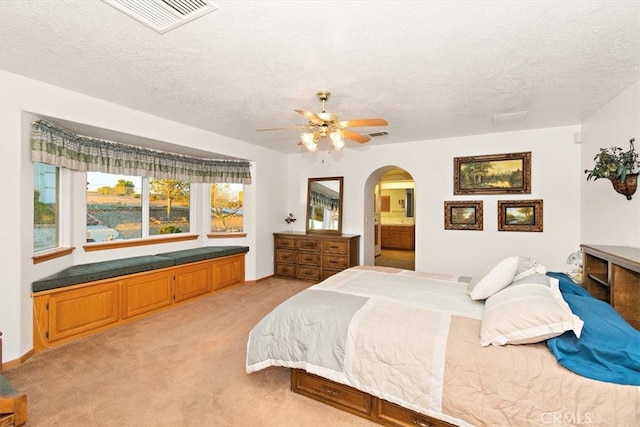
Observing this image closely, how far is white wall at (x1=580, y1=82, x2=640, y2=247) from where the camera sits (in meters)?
2.59

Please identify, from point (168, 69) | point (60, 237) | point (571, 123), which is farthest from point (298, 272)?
point (571, 123)

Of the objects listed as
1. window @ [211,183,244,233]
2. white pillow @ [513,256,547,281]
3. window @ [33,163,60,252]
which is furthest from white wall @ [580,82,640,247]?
window @ [33,163,60,252]

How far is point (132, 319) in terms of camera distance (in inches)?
136

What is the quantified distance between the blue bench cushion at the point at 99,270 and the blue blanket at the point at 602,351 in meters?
4.08

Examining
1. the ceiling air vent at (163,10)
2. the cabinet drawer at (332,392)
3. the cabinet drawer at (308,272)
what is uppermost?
the ceiling air vent at (163,10)

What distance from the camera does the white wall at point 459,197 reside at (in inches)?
158

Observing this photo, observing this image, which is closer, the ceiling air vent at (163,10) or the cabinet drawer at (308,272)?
the ceiling air vent at (163,10)

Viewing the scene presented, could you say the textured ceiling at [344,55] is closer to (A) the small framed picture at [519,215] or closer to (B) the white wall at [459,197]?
(B) the white wall at [459,197]

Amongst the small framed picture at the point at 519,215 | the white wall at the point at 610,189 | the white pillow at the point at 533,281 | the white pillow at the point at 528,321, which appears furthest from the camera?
the small framed picture at the point at 519,215

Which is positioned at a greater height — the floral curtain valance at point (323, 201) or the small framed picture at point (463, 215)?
the floral curtain valance at point (323, 201)

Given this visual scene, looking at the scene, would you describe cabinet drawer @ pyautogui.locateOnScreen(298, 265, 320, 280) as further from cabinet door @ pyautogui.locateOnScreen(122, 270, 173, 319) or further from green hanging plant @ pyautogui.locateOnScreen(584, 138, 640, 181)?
green hanging plant @ pyautogui.locateOnScreen(584, 138, 640, 181)

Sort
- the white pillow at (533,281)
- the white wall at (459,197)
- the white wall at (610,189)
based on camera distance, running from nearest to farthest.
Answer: the white pillow at (533,281), the white wall at (610,189), the white wall at (459,197)

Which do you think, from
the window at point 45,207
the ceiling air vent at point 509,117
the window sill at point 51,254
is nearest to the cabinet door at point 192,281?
the window sill at point 51,254

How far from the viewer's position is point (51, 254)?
3027 millimetres
